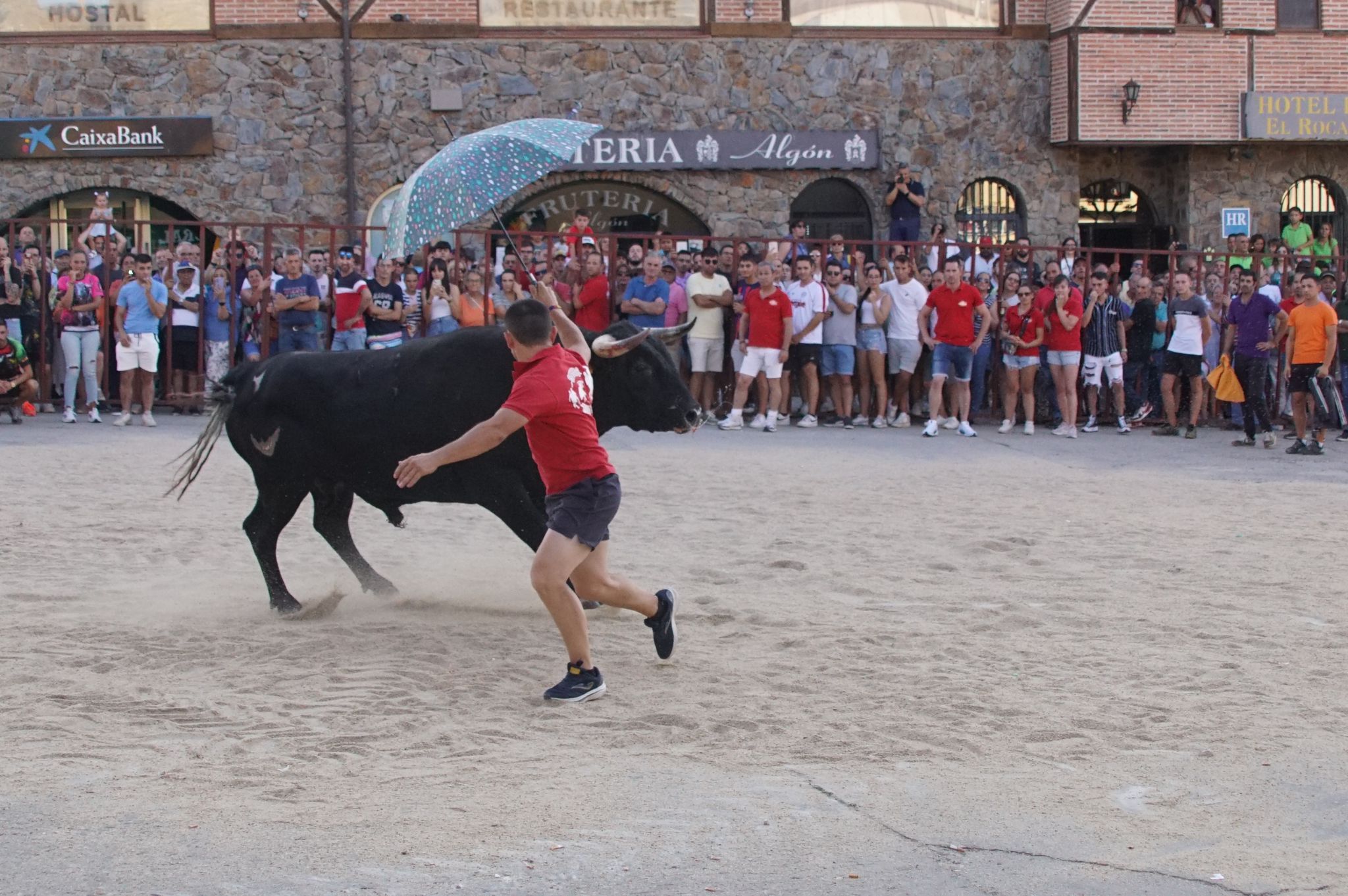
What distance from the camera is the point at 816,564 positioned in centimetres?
905

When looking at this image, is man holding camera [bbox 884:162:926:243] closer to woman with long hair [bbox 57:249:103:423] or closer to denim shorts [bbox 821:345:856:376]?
denim shorts [bbox 821:345:856:376]

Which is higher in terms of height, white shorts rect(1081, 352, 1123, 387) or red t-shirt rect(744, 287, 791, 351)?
red t-shirt rect(744, 287, 791, 351)

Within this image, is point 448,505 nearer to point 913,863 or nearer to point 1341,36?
point 913,863

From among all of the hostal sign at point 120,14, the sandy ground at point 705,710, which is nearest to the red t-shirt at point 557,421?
the sandy ground at point 705,710

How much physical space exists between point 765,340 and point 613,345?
329 inches

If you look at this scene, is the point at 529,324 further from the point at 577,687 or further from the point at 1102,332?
the point at 1102,332

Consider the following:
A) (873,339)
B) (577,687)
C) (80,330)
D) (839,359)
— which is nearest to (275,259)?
(80,330)

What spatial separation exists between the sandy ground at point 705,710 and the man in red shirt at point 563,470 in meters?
0.35

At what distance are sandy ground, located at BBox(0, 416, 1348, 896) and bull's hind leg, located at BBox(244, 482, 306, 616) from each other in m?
0.17

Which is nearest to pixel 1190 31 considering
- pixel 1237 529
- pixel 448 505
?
pixel 1237 529

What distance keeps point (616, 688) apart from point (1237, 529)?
5.63 meters

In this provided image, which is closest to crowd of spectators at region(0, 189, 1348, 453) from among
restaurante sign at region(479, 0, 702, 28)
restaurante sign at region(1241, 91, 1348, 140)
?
restaurante sign at region(479, 0, 702, 28)

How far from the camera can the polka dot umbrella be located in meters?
9.29

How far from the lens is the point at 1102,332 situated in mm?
16469
